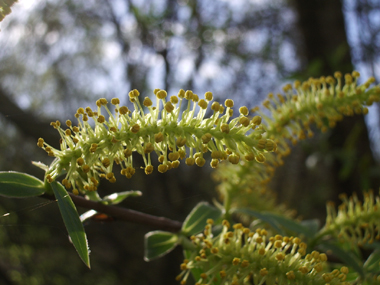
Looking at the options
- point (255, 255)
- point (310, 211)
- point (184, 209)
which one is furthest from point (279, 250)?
point (310, 211)

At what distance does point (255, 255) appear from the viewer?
747mm

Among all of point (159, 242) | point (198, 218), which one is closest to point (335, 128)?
point (198, 218)

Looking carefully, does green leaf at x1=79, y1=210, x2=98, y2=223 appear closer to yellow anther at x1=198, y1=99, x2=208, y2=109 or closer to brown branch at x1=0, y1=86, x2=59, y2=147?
Answer: yellow anther at x1=198, y1=99, x2=208, y2=109

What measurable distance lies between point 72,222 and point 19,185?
0.14 metres

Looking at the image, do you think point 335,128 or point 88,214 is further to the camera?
point 335,128

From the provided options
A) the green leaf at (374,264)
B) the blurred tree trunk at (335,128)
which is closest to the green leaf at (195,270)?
the green leaf at (374,264)

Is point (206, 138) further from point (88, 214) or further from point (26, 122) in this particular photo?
point (26, 122)

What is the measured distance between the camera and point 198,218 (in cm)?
94

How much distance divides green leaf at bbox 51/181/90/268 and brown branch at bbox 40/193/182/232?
0.05 metres

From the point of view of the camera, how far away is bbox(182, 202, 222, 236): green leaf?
903 mm

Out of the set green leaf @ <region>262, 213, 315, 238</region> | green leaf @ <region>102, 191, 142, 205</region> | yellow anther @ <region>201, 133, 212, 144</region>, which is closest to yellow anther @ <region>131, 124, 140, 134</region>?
yellow anther @ <region>201, 133, 212, 144</region>

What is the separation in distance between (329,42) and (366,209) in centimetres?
153

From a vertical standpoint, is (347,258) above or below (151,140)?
below

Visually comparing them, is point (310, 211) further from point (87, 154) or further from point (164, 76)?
point (87, 154)
